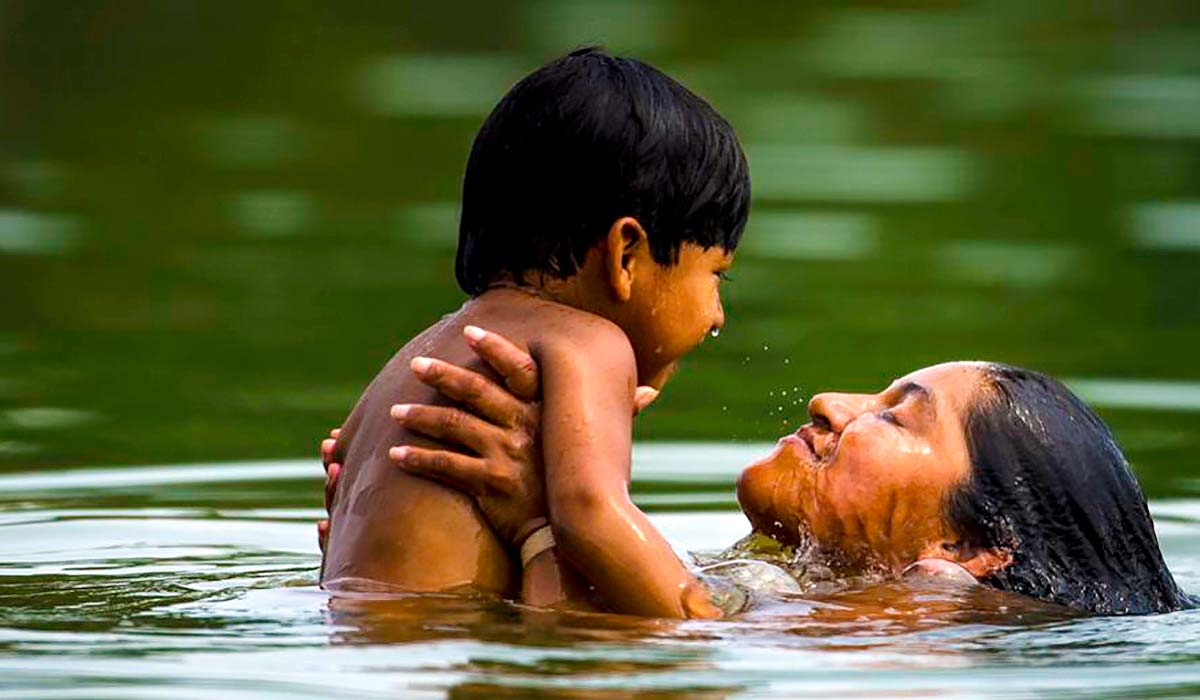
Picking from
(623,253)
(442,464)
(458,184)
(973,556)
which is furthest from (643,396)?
(458,184)

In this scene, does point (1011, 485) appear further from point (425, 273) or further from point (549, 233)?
point (425, 273)

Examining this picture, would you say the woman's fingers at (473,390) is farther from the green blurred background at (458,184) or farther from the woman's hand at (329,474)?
the green blurred background at (458,184)

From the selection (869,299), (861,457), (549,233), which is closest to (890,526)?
(861,457)

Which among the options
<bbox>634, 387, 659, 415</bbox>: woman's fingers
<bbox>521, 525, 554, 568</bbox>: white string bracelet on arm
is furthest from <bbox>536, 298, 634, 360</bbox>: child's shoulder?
<bbox>521, 525, 554, 568</bbox>: white string bracelet on arm

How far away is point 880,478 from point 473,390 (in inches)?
40.0

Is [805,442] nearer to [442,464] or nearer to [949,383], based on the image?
[949,383]

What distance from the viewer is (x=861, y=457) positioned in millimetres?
6086

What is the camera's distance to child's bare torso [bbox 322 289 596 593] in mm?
5527

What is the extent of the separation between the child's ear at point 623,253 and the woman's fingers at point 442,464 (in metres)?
0.48

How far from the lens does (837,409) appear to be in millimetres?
6211

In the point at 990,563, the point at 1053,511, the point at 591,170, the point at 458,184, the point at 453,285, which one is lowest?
the point at 990,563

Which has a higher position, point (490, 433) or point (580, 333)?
point (580, 333)

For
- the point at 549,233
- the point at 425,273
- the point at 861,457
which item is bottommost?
the point at 861,457

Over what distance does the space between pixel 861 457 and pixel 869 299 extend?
177 inches
